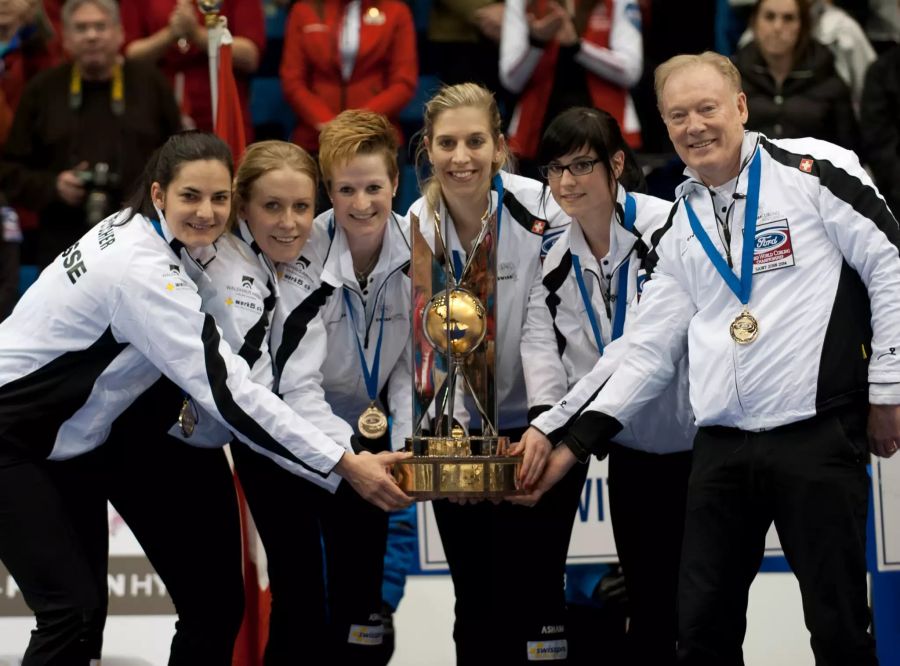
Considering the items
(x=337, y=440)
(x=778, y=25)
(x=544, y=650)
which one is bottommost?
(x=544, y=650)

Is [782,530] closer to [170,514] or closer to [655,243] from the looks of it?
[655,243]

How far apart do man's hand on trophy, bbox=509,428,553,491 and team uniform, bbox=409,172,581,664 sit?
20 centimetres

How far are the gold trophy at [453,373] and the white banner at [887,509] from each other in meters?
1.34

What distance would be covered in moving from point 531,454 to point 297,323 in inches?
31.6

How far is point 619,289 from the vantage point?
13.7 feet

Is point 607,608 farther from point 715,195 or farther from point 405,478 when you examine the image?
point 715,195

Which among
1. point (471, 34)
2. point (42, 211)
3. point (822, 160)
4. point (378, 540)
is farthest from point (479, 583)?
point (471, 34)

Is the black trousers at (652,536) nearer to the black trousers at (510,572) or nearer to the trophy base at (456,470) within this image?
the black trousers at (510,572)

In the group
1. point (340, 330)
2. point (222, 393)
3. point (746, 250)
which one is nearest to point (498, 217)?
point (340, 330)

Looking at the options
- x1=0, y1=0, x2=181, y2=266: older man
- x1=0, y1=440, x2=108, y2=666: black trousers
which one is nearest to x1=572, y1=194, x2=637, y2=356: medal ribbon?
x1=0, y1=440, x2=108, y2=666: black trousers

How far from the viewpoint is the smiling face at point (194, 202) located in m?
3.86

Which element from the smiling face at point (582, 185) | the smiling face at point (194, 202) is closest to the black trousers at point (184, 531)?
the smiling face at point (194, 202)

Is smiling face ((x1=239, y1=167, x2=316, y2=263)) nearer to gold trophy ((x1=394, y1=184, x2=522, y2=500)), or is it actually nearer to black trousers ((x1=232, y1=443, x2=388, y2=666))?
gold trophy ((x1=394, y1=184, x2=522, y2=500))

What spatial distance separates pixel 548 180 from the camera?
4.20 m
